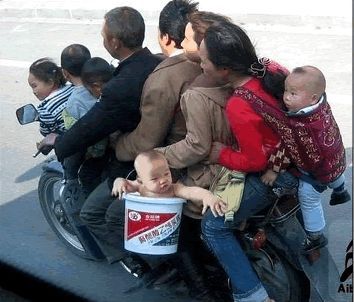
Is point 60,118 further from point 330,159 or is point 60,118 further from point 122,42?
point 330,159

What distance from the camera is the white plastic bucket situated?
11.0 ft

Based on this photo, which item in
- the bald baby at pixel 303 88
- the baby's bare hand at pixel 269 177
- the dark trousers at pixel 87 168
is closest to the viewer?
the bald baby at pixel 303 88

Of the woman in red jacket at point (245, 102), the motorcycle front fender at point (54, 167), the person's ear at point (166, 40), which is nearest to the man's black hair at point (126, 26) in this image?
the person's ear at point (166, 40)

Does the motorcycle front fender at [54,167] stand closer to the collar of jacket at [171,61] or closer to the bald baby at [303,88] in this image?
the collar of jacket at [171,61]

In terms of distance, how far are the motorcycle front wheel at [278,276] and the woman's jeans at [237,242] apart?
0.21 ft

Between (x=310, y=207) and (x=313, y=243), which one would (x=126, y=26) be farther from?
(x=313, y=243)

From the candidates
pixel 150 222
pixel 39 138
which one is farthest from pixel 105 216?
pixel 39 138

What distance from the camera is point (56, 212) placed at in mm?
4605

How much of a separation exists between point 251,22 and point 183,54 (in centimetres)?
649

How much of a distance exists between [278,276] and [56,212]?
62.1 inches

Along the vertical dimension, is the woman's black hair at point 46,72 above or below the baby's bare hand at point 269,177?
above

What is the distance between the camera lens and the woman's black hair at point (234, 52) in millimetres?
3078

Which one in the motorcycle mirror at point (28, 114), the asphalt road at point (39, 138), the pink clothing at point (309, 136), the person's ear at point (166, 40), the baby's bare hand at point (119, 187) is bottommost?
the asphalt road at point (39, 138)

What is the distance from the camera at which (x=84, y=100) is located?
3746 mm
